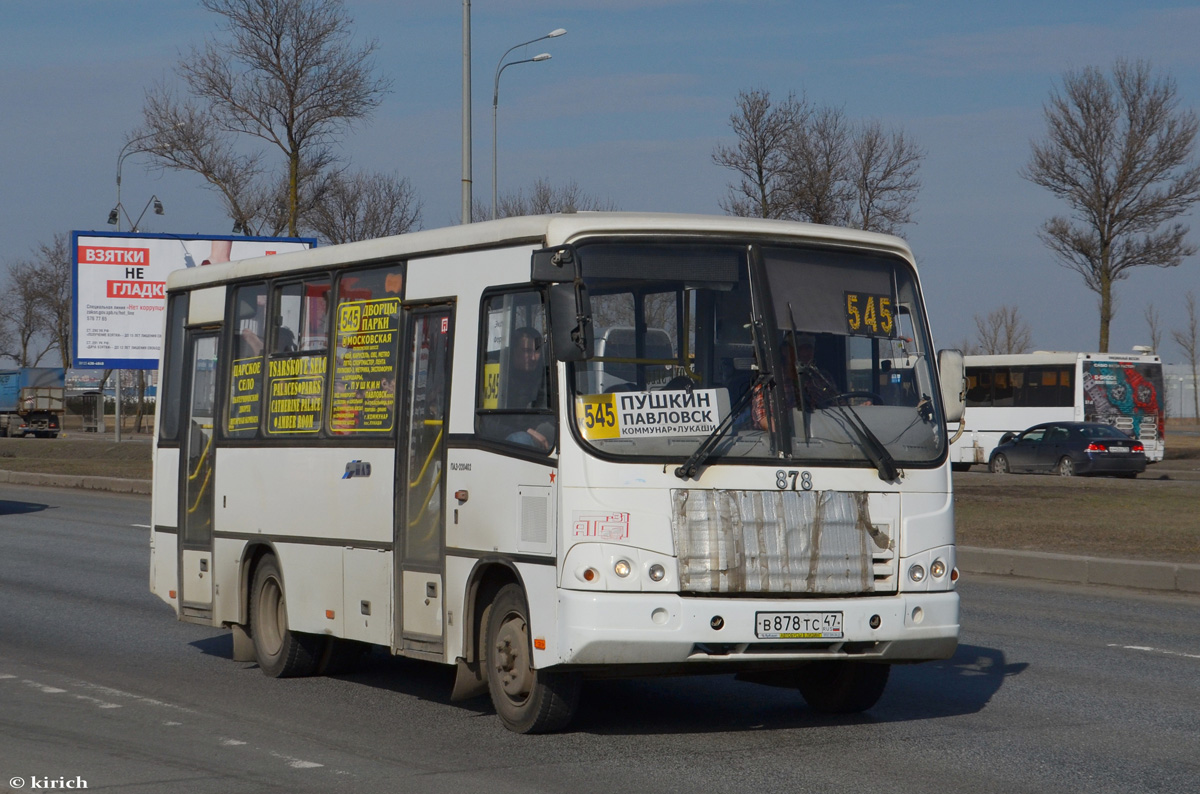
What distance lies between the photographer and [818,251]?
8.14 m

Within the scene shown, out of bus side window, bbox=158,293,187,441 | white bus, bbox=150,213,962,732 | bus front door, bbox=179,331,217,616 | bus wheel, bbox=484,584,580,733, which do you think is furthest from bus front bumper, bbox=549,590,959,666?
bus side window, bbox=158,293,187,441

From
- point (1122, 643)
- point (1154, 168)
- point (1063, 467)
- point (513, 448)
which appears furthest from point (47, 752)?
point (1154, 168)

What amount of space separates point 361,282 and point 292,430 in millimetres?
1159

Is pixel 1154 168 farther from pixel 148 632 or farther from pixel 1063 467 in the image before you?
pixel 148 632

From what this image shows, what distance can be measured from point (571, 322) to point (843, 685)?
8.65 ft

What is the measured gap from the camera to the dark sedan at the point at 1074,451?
1521 inches

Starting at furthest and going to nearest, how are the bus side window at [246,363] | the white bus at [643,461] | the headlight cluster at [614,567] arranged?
the bus side window at [246,363]
the white bus at [643,461]
the headlight cluster at [614,567]

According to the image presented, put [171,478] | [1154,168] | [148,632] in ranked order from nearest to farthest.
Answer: [171,478], [148,632], [1154,168]

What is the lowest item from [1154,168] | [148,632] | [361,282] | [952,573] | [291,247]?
[148,632]

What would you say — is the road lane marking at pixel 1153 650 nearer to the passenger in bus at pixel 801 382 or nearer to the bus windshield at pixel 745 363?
the bus windshield at pixel 745 363

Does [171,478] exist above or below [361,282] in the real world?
below

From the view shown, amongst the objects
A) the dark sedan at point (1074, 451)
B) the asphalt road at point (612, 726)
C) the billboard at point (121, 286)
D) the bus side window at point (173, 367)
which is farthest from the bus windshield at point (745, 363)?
the billboard at point (121, 286)

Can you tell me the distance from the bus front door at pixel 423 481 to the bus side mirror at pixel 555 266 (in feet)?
3.68

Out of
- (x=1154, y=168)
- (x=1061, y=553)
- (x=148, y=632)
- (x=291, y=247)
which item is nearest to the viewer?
(x=148, y=632)
